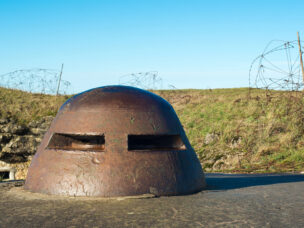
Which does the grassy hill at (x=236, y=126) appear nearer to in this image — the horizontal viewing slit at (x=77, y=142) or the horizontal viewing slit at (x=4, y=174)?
the horizontal viewing slit at (x=4, y=174)

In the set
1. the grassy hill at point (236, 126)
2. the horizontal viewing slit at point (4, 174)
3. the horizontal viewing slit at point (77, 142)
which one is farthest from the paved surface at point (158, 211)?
the horizontal viewing slit at point (4, 174)

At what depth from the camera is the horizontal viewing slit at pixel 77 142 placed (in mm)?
4332

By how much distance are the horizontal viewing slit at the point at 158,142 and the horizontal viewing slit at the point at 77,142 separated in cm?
43

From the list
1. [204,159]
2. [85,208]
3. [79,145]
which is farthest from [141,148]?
[204,159]

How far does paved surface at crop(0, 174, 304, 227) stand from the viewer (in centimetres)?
291

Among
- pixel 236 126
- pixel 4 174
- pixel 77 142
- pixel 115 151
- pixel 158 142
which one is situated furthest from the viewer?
pixel 4 174

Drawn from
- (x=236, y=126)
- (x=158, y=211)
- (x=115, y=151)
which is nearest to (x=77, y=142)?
(x=115, y=151)

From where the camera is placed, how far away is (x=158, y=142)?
4688mm

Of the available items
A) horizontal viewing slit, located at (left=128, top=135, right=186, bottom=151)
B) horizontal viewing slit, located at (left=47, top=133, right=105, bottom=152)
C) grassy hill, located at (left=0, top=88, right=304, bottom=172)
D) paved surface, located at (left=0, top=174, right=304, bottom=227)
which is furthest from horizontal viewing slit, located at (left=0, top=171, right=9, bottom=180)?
horizontal viewing slit, located at (left=128, top=135, right=186, bottom=151)

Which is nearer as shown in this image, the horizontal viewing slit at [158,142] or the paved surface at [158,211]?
the paved surface at [158,211]

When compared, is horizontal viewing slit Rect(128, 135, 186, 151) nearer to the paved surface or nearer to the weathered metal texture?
the weathered metal texture

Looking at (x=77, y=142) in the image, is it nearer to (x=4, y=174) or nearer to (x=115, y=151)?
(x=115, y=151)

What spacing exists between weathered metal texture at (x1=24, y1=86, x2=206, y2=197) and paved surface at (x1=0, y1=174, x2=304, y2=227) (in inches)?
7.0

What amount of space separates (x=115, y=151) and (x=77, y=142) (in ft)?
2.61
